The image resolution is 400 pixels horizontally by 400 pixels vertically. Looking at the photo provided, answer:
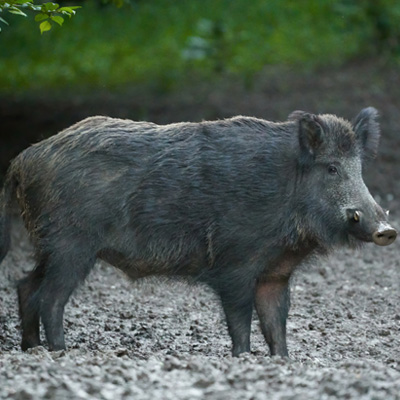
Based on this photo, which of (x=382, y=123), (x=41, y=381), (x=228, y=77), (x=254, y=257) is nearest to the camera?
(x=41, y=381)

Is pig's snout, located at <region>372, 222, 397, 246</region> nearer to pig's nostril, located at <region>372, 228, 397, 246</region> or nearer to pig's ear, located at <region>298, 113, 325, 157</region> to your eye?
pig's nostril, located at <region>372, 228, 397, 246</region>

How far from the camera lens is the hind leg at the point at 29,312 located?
6.54 metres

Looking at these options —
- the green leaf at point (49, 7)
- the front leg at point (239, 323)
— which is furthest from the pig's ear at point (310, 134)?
the green leaf at point (49, 7)

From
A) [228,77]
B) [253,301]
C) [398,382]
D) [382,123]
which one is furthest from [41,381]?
[228,77]

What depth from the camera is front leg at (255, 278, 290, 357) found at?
663 cm

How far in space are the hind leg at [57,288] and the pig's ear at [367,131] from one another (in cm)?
207

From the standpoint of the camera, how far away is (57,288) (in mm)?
6375

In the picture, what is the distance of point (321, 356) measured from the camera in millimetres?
6676

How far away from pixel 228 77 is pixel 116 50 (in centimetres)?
327

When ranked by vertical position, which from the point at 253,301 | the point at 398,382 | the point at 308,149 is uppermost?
the point at 308,149

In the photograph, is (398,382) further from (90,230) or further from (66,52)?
(66,52)

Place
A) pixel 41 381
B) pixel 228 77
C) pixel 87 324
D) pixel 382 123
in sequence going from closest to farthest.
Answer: pixel 41 381, pixel 87 324, pixel 382 123, pixel 228 77

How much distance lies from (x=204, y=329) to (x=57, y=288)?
1.47m

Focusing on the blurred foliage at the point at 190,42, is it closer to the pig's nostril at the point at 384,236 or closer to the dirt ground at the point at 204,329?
the dirt ground at the point at 204,329
